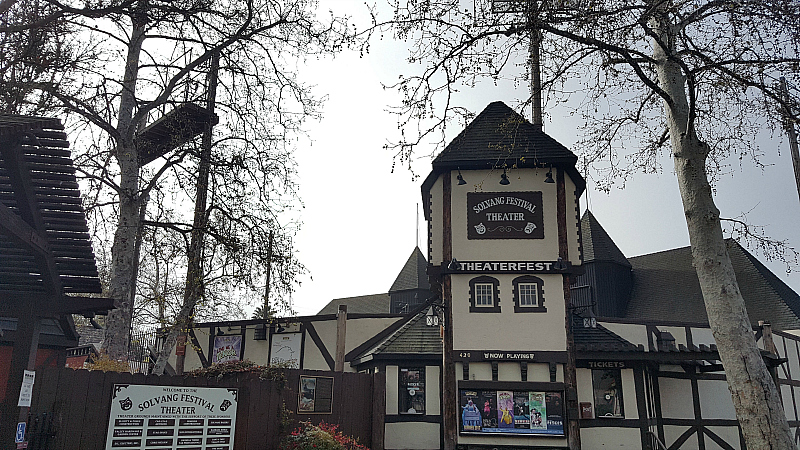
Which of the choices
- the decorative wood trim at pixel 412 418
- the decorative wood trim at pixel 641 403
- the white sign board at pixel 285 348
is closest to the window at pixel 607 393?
the decorative wood trim at pixel 641 403

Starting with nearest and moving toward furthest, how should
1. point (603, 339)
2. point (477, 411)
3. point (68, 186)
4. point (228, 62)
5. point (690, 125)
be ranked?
1. point (68, 186)
2. point (690, 125)
3. point (228, 62)
4. point (477, 411)
5. point (603, 339)

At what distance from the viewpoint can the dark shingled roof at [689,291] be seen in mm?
22438

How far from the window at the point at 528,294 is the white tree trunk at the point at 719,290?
8.30 metres

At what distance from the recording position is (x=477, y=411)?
1505 cm

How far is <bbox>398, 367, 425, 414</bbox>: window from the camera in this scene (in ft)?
53.0

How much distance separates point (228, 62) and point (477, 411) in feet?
31.6

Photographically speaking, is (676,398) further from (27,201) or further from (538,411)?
(27,201)

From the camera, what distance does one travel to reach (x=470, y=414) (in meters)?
15.0

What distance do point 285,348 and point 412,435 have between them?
5.79m

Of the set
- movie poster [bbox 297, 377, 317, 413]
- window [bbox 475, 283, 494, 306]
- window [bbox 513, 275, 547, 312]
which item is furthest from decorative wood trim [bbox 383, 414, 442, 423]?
movie poster [bbox 297, 377, 317, 413]

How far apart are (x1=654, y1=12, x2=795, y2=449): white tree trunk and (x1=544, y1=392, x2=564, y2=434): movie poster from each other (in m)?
8.53

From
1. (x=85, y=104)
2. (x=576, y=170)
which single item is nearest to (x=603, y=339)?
(x=576, y=170)

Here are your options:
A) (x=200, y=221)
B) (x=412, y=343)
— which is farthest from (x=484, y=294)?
(x=200, y=221)

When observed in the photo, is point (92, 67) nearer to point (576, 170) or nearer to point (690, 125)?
point (690, 125)
